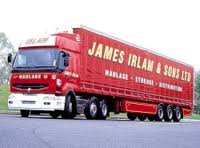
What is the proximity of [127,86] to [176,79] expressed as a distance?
20.9 ft

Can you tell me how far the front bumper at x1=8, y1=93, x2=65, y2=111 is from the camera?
60.4 ft

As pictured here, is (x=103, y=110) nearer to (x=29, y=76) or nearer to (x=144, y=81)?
(x=29, y=76)

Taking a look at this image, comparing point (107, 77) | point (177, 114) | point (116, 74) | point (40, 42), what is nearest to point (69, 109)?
point (40, 42)

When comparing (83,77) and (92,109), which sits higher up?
(83,77)

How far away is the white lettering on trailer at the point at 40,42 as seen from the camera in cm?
1900

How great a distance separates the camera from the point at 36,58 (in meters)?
18.9

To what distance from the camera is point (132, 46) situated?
78.2 ft

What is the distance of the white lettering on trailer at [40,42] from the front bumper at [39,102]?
2049 millimetres

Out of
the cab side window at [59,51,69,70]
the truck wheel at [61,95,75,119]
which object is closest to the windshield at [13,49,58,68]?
the cab side window at [59,51,69,70]

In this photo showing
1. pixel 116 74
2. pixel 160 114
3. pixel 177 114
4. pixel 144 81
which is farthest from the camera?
pixel 177 114

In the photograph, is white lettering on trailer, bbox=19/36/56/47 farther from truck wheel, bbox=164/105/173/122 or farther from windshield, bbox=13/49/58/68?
truck wheel, bbox=164/105/173/122

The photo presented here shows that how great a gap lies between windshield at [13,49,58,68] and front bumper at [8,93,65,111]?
45.7 inches

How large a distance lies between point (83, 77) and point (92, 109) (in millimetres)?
1414

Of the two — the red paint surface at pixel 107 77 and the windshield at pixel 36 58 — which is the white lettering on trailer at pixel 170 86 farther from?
the windshield at pixel 36 58
